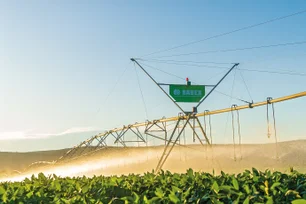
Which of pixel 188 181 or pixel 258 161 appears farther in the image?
pixel 258 161

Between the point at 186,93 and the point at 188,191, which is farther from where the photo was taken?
the point at 186,93

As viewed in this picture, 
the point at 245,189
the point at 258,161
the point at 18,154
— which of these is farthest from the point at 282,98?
the point at 18,154

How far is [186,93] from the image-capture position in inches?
1585

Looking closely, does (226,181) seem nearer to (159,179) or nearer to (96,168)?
(159,179)

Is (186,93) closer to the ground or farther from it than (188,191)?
farther from it

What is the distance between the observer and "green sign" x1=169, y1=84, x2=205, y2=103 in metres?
40.0

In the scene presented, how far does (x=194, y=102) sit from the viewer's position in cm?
4028

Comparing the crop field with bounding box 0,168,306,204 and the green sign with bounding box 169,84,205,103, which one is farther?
the green sign with bounding box 169,84,205,103

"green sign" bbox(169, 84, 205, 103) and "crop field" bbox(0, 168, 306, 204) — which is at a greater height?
"green sign" bbox(169, 84, 205, 103)

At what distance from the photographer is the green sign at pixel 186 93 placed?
1576 inches

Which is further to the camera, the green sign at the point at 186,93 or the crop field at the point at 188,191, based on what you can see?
the green sign at the point at 186,93

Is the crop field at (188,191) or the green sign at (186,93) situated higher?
the green sign at (186,93)

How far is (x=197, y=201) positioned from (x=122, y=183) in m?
4.31

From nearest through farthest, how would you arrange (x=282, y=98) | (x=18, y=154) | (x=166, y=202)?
(x=166, y=202), (x=282, y=98), (x=18, y=154)
